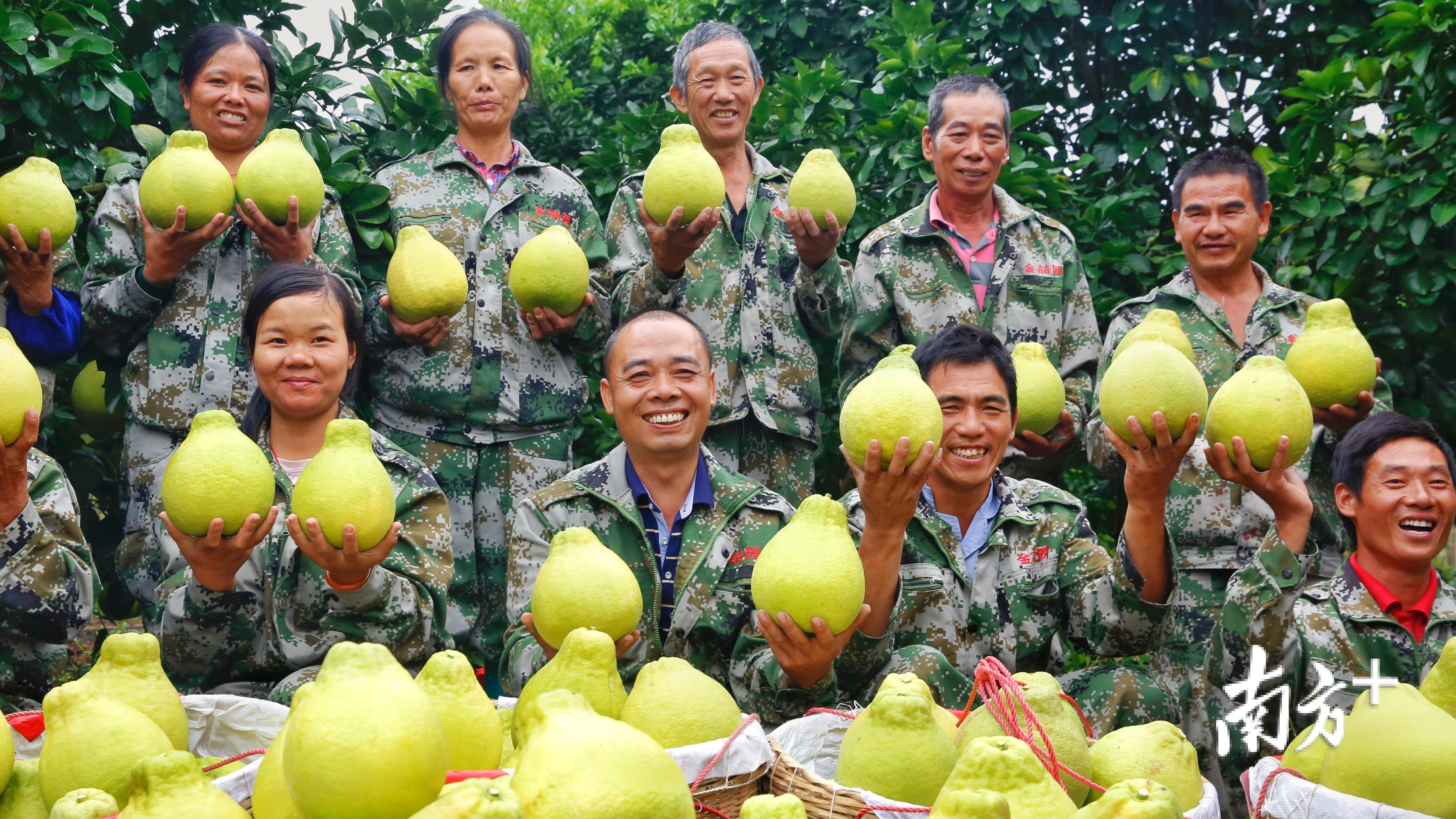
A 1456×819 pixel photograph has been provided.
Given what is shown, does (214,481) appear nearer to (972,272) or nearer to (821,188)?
(821,188)

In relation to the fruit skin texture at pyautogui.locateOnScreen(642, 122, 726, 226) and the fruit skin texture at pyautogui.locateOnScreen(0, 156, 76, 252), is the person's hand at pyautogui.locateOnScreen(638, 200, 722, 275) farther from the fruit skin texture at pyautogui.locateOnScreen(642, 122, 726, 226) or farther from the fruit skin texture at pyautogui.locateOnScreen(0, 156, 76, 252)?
the fruit skin texture at pyautogui.locateOnScreen(0, 156, 76, 252)

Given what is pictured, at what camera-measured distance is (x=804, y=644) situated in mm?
3145

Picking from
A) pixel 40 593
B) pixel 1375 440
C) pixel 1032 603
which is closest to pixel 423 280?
pixel 40 593

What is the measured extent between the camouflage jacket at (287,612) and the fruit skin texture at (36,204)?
3.74 feet

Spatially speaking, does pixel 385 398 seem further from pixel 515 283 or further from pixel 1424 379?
pixel 1424 379

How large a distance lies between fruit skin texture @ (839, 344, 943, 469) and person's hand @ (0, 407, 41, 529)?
2.12 m

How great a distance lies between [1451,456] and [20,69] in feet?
15.7

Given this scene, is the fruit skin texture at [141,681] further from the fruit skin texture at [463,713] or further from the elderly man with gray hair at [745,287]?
the elderly man with gray hair at [745,287]

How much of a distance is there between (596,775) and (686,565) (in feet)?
5.99

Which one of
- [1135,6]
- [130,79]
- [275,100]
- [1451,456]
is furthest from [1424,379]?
[130,79]

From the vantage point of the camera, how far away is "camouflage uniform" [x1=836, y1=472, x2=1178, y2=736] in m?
3.71

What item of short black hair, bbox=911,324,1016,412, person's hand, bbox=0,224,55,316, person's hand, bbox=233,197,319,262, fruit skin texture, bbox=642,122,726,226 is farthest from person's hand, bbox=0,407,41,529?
short black hair, bbox=911,324,1016,412

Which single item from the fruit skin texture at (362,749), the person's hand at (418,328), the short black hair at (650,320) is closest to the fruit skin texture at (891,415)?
the short black hair at (650,320)

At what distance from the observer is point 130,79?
494cm
